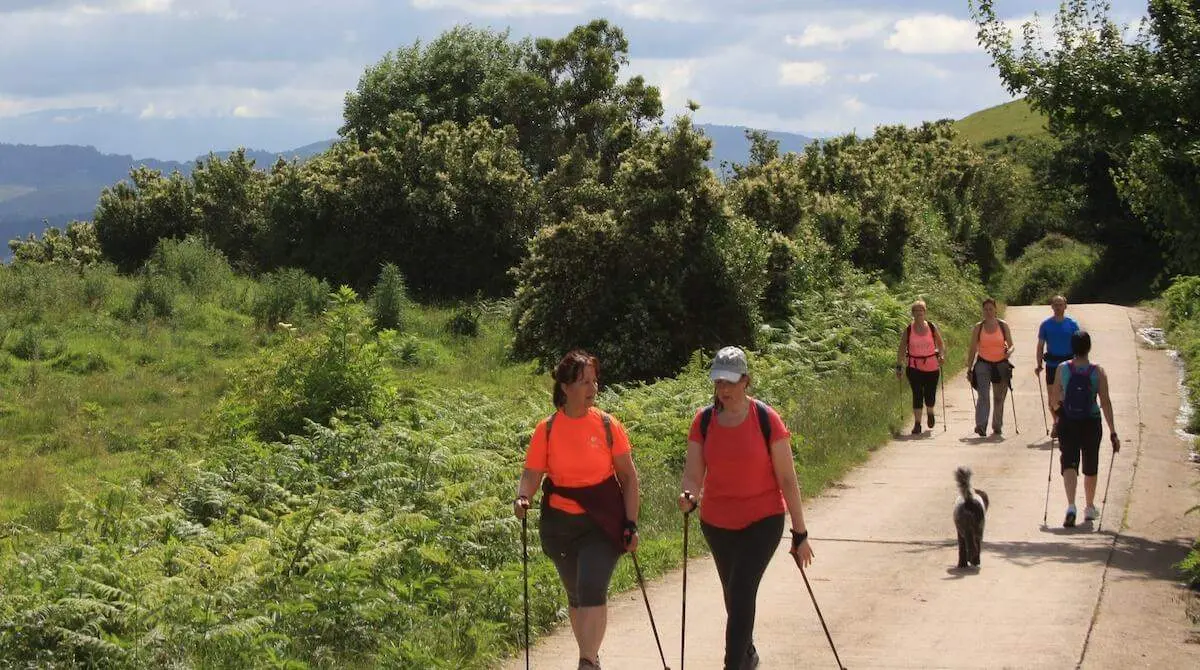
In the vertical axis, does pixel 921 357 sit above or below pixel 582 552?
below

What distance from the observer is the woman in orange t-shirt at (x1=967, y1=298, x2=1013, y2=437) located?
18094 mm

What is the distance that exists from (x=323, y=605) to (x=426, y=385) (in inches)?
539

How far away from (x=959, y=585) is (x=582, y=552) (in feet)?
13.9

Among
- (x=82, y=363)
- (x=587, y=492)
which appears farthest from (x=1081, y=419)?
(x=82, y=363)

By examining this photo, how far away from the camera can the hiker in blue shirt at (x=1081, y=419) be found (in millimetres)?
12539

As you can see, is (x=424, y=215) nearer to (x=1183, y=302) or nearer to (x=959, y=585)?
(x=1183, y=302)

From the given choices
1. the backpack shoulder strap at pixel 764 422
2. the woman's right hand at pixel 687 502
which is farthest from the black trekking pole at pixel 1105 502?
the woman's right hand at pixel 687 502

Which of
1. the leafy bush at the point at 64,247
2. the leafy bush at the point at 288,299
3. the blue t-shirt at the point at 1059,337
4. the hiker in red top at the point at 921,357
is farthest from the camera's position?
the leafy bush at the point at 64,247

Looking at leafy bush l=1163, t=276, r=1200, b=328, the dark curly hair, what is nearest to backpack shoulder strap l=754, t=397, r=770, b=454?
the dark curly hair

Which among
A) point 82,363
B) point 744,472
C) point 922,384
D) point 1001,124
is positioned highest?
point 1001,124

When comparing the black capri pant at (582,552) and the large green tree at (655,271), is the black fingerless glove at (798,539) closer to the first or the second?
the black capri pant at (582,552)

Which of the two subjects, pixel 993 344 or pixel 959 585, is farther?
pixel 993 344

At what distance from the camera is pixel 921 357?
18.3 m

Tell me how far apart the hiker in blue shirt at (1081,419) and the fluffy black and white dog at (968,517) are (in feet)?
6.91
